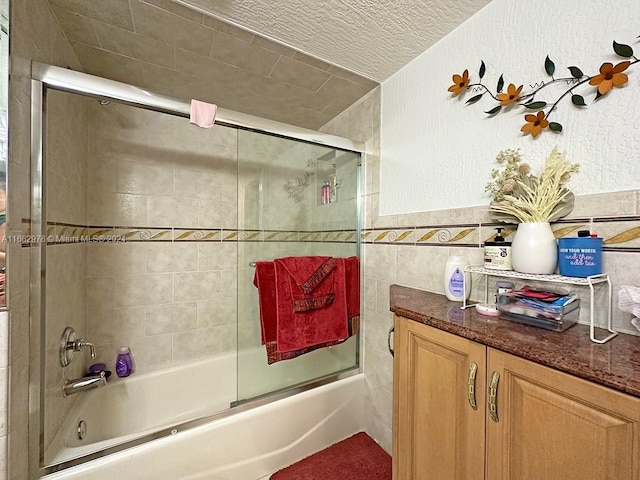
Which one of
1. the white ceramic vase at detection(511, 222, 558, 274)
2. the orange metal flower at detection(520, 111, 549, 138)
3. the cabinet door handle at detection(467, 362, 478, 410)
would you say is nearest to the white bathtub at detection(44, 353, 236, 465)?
the cabinet door handle at detection(467, 362, 478, 410)

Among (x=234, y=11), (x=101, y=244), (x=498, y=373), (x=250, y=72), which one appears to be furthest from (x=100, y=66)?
(x=498, y=373)

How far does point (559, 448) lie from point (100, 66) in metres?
2.29

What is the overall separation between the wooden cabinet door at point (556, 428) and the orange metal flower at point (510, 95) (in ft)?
2.85

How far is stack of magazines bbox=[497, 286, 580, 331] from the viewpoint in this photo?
2.25 ft

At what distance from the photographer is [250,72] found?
1.42 meters

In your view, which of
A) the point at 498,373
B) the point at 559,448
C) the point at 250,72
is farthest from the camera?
the point at 250,72

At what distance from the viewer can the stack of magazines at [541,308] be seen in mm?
685

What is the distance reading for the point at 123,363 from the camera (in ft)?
5.36

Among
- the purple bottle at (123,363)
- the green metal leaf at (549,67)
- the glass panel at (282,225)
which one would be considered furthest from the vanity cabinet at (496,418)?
the purple bottle at (123,363)

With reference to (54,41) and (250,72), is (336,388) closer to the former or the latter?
(250,72)

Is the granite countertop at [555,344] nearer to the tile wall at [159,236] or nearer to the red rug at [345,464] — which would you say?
the red rug at [345,464]

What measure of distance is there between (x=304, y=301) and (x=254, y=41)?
4.12 feet

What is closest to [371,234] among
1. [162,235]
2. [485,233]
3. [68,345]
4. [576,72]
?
[485,233]

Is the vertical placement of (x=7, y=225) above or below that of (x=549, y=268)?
above
